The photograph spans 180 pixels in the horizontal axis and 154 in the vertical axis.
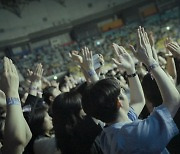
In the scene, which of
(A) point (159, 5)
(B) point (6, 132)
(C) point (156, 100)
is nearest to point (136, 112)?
(C) point (156, 100)

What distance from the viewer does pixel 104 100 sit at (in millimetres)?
1834

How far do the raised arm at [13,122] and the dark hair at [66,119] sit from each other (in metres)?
0.31

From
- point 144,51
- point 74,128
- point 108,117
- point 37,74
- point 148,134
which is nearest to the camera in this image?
point 148,134

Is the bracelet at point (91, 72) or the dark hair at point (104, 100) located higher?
the bracelet at point (91, 72)

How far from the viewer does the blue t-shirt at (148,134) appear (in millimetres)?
1655

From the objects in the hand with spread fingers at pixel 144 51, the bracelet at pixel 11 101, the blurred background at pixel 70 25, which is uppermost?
the blurred background at pixel 70 25

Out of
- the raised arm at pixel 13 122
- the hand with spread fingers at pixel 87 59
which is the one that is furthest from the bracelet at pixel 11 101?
the hand with spread fingers at pixel 87 59

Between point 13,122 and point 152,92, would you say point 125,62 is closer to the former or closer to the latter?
point 152,92

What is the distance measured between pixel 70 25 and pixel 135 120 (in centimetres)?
2786

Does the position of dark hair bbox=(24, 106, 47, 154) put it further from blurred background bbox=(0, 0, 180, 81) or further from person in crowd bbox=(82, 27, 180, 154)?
blurred background bbox=(0, 0, 180, 81)

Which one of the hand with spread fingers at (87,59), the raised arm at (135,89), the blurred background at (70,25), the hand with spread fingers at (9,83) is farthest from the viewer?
the blurred background at (70,25)

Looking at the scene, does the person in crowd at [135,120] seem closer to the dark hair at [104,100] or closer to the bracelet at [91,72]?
the dark hair at [104,100]

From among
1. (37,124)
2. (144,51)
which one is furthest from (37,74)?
(144,51)

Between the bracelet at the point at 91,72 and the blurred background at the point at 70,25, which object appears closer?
the bracelet at the point at 91,72
